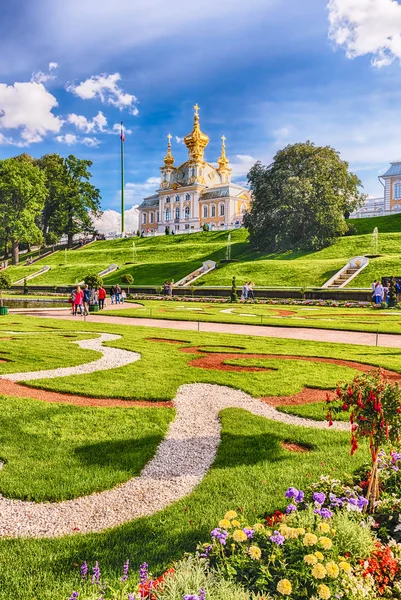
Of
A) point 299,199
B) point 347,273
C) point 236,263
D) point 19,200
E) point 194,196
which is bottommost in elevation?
point 347,273

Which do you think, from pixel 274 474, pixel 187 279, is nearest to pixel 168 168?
pixel 187 279

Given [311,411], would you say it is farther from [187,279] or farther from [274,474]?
[187,279]

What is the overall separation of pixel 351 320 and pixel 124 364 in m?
11.3

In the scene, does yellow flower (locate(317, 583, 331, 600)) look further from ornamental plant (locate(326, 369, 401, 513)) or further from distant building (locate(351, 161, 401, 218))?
distant building (locate(351, 161, 401, 218))

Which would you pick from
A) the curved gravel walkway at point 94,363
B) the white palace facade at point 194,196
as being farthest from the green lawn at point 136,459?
the white palace facade at point 194,196

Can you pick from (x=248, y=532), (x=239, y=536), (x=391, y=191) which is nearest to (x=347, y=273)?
(x=248, y=532)

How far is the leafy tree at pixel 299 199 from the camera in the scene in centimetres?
4397

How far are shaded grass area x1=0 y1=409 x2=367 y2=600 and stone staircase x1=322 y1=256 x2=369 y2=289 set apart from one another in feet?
87.3

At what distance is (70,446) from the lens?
16.9 feet

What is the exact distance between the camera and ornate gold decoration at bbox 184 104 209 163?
9506 centimetres

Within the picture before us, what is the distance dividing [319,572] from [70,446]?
3.30 metres

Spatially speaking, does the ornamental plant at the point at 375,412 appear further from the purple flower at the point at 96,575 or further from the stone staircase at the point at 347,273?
the stone staircase at the point at 347,273

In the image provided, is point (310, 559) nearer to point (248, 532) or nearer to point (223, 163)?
point (248, 532)

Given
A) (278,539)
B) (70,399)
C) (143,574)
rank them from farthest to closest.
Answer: (70,399), (278,539), (143,574)
